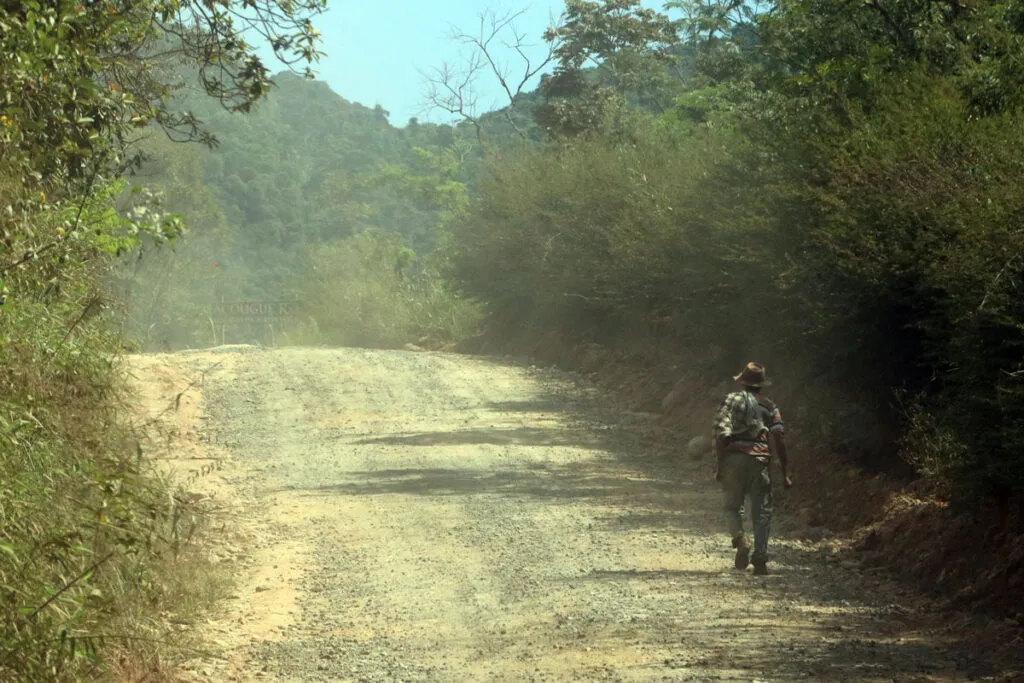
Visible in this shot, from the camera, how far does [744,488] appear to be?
11125 mm

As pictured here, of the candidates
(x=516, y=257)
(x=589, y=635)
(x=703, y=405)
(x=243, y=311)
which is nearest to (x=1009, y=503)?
(x=589, y=635)

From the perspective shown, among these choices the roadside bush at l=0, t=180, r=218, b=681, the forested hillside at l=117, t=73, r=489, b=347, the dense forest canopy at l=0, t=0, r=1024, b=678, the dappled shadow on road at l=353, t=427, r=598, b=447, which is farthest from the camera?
the forested hillside at l=117, t=73, r=489, b=347

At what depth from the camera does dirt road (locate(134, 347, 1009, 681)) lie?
8.35 m

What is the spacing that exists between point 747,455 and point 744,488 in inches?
11.5

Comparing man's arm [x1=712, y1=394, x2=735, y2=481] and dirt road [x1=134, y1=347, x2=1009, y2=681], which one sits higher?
man's arm [x1=712, y1=394, x2=735, y2=481]

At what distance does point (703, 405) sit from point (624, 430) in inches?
51.8

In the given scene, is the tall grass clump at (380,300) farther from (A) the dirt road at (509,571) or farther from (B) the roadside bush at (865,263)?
(A) the dirt road at (509,571)

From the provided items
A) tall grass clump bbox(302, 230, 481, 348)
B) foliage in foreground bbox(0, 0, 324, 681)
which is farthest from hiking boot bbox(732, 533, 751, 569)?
tall grass clump bbox(302, 230, 481, 348)

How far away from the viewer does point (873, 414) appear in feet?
47.6

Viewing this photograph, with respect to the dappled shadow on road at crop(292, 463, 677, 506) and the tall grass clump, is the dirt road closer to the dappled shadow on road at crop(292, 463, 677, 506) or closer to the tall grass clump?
the dappled shadow on road at crop(292, 463, 677, 506)

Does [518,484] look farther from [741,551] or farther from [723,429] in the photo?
[741,551]

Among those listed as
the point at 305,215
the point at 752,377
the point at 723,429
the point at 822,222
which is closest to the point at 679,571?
the point at 723,429

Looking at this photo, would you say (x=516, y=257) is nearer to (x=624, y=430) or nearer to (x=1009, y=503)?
(x=624, y=430)

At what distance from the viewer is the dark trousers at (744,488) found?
11000 millimetres
